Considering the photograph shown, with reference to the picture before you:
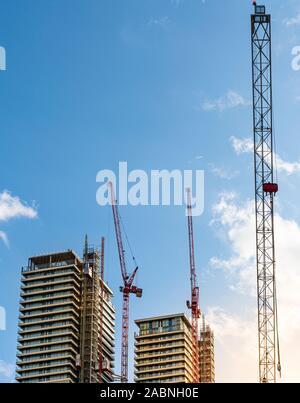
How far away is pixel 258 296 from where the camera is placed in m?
153

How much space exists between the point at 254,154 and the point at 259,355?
115 ft

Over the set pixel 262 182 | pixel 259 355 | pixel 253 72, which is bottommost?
pixel 259 355

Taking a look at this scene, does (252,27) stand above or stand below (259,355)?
above

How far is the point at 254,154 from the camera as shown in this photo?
15600 centimetres
